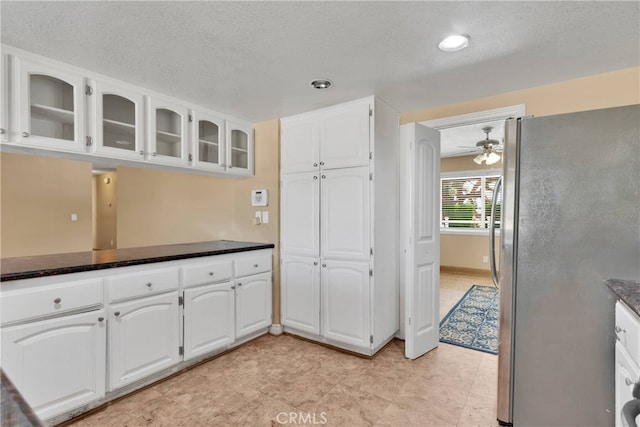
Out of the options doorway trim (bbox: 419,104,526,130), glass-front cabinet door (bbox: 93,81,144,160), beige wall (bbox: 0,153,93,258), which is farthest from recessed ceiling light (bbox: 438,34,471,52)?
beige wall (bbox: 0,153,93,258)

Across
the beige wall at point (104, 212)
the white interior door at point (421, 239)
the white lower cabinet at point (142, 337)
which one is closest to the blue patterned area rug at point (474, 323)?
the white interior door at point (421, 239)

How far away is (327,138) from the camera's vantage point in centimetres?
277

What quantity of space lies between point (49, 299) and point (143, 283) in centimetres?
49

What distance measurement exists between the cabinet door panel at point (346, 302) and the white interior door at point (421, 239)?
13.9 inches

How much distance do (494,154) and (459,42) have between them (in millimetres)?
2879

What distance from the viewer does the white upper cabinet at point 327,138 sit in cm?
259

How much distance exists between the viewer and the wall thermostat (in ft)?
10.4

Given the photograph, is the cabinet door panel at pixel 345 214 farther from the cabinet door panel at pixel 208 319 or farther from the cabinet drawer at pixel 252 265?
the cabinet door panel at pixel 208 319

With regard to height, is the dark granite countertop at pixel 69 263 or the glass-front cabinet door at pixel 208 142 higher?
the glass-front cabinet door at pixel 208 142

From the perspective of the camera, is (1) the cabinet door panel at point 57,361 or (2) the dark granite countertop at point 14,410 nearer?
(2) the dark granite countertop at point 14,410

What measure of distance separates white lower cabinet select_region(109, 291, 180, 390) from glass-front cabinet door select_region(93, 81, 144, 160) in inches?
42.8

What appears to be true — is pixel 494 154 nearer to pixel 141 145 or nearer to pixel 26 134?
pixel 141 145

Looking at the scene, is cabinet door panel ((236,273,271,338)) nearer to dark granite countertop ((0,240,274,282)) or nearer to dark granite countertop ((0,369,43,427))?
dark granite countertop ((0,240,274,282))

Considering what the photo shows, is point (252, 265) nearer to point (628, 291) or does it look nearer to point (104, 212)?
point (628, 291)
